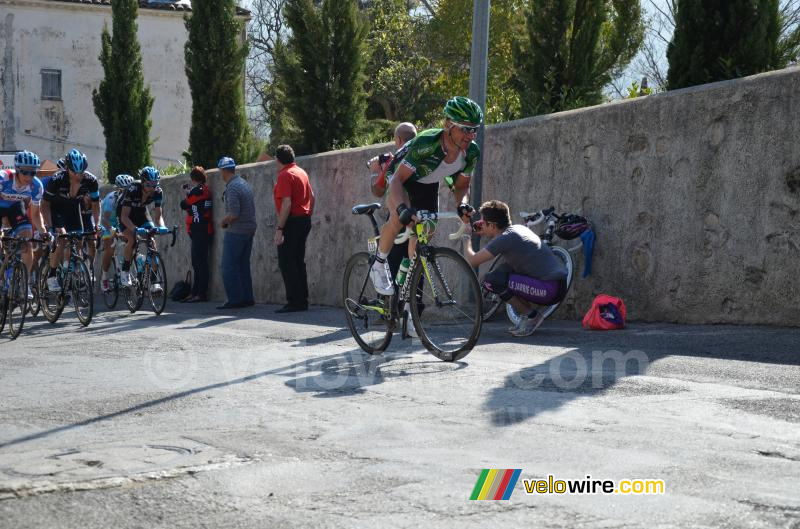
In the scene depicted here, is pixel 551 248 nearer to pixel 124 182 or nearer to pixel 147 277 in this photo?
pixel 147 277

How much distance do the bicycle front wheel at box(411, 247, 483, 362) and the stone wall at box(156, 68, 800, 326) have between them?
284cm

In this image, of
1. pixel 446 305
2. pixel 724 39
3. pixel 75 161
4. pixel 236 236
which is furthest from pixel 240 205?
pixel 446 305

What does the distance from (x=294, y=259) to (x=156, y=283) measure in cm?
180

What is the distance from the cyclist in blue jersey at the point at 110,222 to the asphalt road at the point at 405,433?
22.9 ft

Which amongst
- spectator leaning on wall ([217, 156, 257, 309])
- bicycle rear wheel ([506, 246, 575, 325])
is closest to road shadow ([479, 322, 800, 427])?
bicycle rear wheel ([506, 246, 575, 325])

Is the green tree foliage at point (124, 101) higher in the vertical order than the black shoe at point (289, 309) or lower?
higher

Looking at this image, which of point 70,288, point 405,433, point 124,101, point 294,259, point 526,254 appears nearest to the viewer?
point 405,433

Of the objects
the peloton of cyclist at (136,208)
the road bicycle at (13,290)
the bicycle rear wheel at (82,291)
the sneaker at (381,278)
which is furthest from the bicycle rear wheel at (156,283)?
the sneaker at (381,278)

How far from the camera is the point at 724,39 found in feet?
36.8

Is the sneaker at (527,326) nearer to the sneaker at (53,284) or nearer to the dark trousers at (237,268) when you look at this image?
the sneaker at (53,284)

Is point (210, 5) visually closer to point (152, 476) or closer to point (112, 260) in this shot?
point (112, 260)

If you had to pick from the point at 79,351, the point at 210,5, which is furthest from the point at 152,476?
the point at 210,5

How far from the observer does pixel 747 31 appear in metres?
11.0

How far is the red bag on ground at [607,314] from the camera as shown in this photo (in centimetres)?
957
